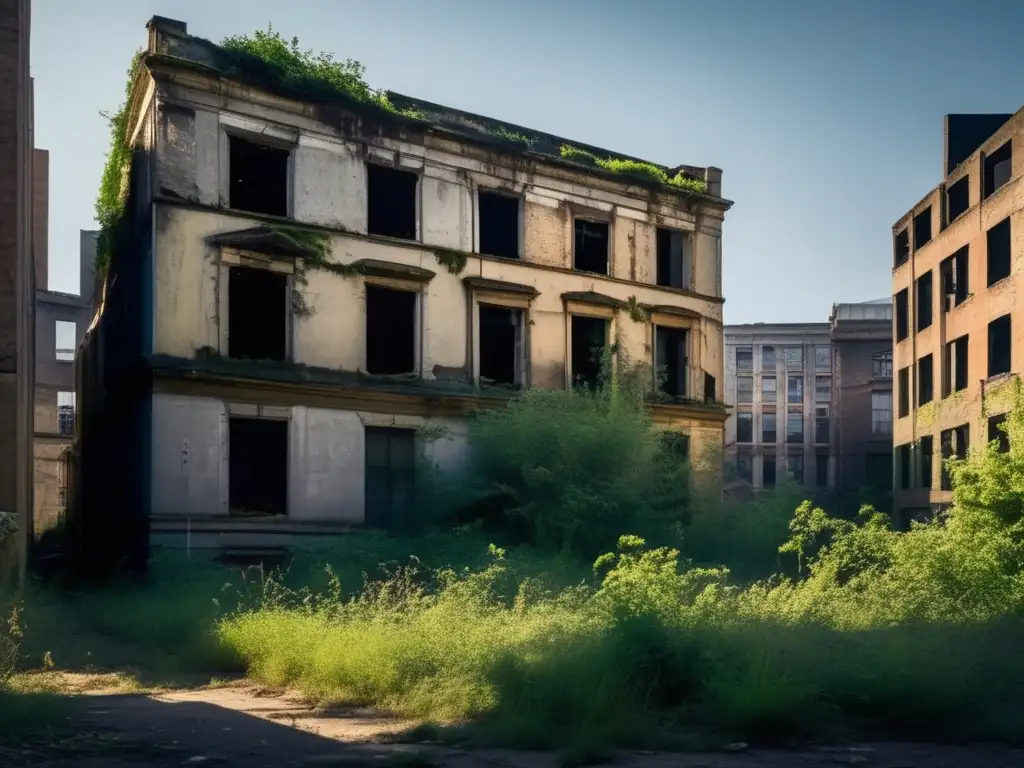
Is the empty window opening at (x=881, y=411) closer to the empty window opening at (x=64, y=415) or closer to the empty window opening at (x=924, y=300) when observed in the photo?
the empty window opening at (x=924, y=300)

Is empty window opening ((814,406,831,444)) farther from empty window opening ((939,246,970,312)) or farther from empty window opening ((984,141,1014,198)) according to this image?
empty window opening ((984,141,1014,198))

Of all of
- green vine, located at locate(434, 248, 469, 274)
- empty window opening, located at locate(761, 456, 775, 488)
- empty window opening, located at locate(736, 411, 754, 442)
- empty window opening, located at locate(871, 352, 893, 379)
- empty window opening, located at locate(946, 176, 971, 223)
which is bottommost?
empty window opening, located at locate(761, 456, 775, 488)

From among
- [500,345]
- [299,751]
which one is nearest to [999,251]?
[500,345]

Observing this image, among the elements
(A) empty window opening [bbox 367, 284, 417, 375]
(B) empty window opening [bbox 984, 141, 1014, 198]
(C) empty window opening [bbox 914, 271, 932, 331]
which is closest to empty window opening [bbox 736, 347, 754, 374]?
(C) empty window opening [bbox 914, 271, 932, 331]

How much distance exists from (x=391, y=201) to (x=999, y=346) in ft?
53.4

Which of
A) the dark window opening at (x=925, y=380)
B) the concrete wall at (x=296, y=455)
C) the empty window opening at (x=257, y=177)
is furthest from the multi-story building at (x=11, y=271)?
the dark window opening at (x=925, y=380)

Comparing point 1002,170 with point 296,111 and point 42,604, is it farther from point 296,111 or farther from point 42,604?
point 42,604

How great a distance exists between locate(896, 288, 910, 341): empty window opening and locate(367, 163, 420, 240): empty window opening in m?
19.5

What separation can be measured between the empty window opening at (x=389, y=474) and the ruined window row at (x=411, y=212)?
4238 mm

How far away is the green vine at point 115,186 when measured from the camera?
21953 mm

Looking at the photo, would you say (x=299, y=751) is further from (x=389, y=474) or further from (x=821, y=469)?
(x=821, y=469)

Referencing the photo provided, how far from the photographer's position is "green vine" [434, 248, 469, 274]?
2217 centimetres

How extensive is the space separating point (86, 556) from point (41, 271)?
1804 cm

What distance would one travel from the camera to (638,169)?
25.6 metres
